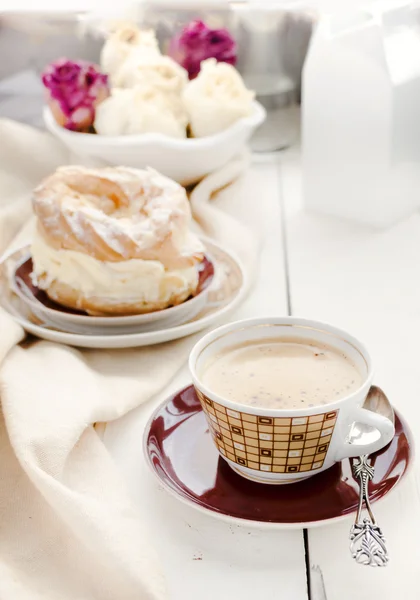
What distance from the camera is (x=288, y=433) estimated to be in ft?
1.95

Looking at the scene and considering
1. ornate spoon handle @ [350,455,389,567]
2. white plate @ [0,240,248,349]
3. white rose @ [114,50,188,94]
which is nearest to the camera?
ornate spoon handle @ [350,455,389,567]

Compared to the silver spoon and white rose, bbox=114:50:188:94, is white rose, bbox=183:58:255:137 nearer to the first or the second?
white rose, bbox=114:50:188:94

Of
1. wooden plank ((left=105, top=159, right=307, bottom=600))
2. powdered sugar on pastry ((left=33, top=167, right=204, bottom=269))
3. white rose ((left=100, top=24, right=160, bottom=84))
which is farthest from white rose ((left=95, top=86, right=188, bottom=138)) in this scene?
wooden plank ((left=105, top=159, right=307, bottom=600))

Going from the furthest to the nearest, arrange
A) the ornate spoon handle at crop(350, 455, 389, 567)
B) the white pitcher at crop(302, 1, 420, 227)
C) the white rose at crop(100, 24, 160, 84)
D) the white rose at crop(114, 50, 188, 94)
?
the white rose at crop(100, 24, 160, 84)
the white rose at crop(114, 50, 188, 94)
the white pitcher at crop(302, 1, 420, 227)
the ornate spoon handle at crop(350, 455, 389, 567)

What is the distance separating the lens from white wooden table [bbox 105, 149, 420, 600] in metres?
0.57

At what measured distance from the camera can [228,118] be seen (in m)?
1.19

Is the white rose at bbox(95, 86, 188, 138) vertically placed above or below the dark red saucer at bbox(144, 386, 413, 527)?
above

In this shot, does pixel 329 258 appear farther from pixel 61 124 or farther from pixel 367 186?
pixel 61 124

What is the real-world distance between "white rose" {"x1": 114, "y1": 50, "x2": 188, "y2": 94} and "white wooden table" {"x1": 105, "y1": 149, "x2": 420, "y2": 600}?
0.19 m

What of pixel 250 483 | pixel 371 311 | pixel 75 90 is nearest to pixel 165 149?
pixel 75 90

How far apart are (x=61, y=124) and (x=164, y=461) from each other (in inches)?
27.7

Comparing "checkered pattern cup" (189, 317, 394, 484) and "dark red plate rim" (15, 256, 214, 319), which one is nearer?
"checkered pattern cup" (189, 317, 394, 484)

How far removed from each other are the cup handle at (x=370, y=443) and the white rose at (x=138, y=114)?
0.66 meters

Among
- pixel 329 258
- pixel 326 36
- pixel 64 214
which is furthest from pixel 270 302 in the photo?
pixel 326 36
